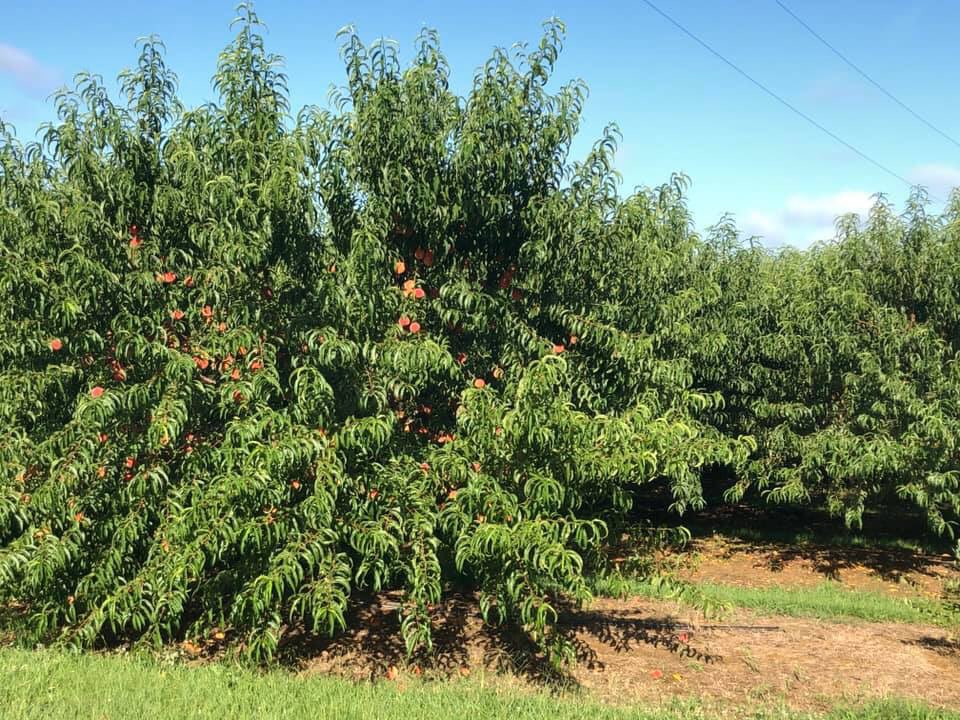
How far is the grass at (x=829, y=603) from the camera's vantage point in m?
9.02

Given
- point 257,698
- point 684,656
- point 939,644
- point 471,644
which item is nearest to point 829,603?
point 939,644

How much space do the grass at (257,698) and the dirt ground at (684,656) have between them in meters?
0.39

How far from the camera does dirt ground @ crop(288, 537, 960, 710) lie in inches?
250

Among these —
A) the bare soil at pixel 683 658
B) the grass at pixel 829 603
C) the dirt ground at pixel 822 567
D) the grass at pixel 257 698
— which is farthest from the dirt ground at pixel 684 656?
the dirt ground at pixel 822 567

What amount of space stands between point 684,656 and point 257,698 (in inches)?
144

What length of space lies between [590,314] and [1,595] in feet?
15.8

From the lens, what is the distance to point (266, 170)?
220 inches

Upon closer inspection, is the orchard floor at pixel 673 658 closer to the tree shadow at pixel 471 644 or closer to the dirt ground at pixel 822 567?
the tree shadow at pixel 471 644

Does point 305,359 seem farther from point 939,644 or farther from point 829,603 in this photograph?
point 829,603

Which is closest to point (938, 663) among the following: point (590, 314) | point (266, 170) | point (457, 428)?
point (590, 314)

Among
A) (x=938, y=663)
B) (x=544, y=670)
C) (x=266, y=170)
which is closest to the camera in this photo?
(x=266, y=170)

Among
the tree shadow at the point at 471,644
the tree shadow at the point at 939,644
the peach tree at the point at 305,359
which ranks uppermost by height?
the peach tree at the point at 305,359

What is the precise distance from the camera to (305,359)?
551 cm

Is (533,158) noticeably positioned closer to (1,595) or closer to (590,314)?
(590,314)
